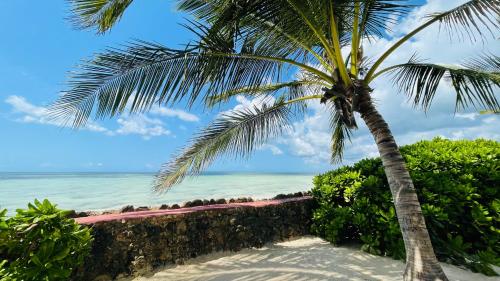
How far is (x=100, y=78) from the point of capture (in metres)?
3.91

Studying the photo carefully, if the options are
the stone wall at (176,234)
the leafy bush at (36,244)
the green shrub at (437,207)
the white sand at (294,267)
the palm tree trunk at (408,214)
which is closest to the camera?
the leafy bush at (36,244)

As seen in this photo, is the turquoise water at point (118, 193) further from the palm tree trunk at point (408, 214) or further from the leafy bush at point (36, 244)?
the palm tree trunk at point (408, 214)

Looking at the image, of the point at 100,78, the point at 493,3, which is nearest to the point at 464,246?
the point at 493,3

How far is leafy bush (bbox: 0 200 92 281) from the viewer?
2387 mm

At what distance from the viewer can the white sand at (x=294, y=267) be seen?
379cm

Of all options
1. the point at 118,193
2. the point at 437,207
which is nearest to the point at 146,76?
the point at 437,207

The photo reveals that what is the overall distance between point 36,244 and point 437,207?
489cm

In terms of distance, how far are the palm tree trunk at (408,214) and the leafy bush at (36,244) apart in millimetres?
3328

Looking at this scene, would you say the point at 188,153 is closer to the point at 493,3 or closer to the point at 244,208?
the point at 244,208

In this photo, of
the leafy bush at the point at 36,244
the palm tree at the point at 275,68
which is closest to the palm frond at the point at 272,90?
the palm tree at the point at 275,68

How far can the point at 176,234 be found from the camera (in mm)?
4320

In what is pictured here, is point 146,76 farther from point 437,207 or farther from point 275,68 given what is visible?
point 437,207

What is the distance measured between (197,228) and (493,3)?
464 centimetres

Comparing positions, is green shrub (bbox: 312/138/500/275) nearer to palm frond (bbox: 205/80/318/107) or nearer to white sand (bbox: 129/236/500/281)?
white sand (bbox: 129/236/500/281)
